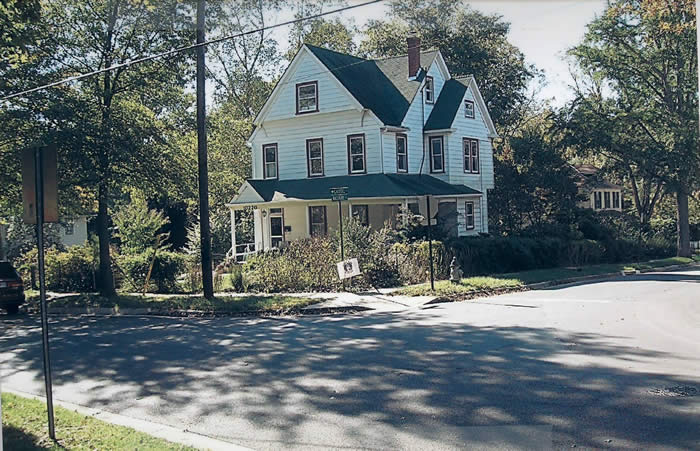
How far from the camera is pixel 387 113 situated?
110ft

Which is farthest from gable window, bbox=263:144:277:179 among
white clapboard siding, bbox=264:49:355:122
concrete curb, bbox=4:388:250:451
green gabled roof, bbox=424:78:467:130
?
concrete curb, bbox=4:388:250:451

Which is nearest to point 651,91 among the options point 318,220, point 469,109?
point 469,109

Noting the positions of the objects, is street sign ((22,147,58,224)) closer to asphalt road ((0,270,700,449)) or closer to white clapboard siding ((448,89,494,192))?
asphalt road ((0,270,700,449))

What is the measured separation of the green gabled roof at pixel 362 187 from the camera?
30.7 m

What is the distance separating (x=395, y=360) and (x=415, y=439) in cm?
400

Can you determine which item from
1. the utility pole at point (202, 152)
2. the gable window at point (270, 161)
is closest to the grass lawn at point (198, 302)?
the utility pole at point (202, 152)

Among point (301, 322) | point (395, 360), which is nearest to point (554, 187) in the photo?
point (301, 322)

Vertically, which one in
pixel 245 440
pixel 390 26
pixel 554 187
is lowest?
pixel 245 440

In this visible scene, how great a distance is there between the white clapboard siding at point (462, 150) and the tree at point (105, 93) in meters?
15.3

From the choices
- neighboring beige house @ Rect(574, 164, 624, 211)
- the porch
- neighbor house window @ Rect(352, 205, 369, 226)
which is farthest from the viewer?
neighboring beige house @ Rect(574, 164, 624, 211)

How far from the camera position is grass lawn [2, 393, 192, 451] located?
285 inches

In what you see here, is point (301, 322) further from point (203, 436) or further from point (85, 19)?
point (85, 19)

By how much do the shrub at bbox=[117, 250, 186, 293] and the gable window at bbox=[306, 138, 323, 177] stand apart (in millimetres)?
9396

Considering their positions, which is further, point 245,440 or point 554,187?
point 554,187
